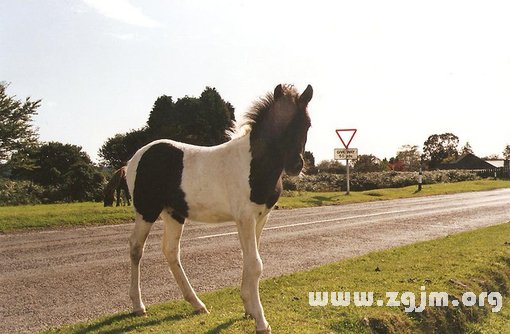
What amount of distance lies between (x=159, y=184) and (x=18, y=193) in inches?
863

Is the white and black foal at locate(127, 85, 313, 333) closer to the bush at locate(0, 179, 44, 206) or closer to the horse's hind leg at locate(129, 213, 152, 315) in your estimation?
the horse's hind leg at locate(129, 213, 152, 315)

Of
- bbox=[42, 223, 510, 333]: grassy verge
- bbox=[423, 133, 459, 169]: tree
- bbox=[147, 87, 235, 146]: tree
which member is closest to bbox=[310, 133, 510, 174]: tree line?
bbox=[423, 133, 459, 169]: tree

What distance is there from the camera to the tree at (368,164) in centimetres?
5666

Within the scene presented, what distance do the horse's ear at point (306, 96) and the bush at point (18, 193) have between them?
21.7 metres

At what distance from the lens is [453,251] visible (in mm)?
9164

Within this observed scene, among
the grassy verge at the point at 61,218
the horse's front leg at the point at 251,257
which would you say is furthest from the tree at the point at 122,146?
the horse's front leg at the point at 251,257

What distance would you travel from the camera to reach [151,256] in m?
9.68

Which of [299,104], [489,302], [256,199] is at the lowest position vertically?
[489,302]

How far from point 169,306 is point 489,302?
4570 mm

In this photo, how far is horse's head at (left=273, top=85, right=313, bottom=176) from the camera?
4.88 metres

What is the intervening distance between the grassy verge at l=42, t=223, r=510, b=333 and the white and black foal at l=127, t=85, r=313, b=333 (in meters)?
0.41

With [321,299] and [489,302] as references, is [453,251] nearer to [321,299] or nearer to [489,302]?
[489,302]

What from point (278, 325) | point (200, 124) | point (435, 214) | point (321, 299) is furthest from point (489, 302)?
point (200, 124)

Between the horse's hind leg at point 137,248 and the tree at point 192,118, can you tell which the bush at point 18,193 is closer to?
the tree at point 192,118
